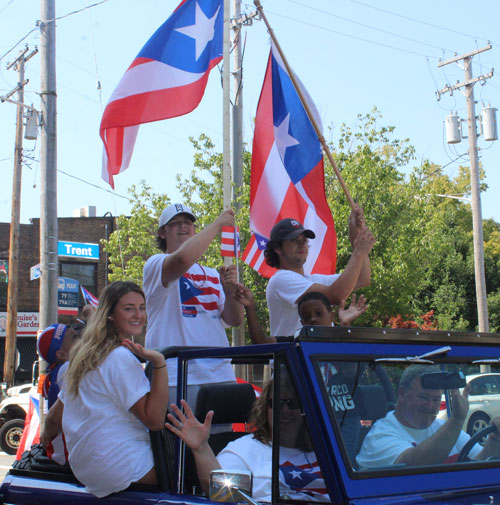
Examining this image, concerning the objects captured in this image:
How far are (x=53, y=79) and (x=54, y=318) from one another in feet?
12.4

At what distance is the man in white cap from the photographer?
153 inches

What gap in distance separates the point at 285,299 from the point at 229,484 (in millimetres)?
1814

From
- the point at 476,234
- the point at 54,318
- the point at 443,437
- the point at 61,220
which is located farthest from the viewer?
the point at 61,220

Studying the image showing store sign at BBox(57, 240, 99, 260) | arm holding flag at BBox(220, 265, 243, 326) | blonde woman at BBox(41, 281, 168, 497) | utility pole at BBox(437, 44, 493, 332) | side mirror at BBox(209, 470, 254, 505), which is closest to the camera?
side mirror at BBox(209, 470, 254, 505)

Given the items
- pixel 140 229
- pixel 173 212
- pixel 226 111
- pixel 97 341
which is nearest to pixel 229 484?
pixel 97 341

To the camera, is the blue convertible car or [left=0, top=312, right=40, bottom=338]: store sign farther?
[left=0, top=312, right=40, bottom=338]: store sign

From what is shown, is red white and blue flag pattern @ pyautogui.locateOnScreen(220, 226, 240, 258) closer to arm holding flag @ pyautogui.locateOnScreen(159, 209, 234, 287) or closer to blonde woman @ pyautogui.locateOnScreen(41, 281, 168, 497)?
arm holding flag @ pyautogui.locateOnScreen(159, 209, 234, 287)

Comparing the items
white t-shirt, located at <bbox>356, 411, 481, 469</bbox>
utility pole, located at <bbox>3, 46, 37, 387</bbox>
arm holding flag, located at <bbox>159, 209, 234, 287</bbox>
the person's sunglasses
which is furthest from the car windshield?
utility pole, located at <bbox>3, 46, 37, 387</bbox>

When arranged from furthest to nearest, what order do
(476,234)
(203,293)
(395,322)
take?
(395,322)
(476,234)
(203,293)

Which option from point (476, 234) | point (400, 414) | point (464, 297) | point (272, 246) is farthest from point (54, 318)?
point (464, 297)

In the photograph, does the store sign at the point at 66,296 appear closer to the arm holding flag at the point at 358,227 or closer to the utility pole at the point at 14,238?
the utility pole at the point at 14,238

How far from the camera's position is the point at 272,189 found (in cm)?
595

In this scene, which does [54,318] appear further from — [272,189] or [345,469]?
[345,469]

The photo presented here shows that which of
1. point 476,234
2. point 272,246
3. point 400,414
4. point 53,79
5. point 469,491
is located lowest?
point 469,491
